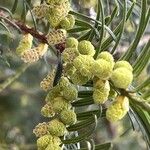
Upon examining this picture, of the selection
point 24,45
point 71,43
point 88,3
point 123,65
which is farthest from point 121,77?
point 88,3

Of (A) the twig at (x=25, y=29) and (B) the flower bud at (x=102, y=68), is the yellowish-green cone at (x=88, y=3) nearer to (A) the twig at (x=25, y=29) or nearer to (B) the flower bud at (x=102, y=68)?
(A) the twig at (x=25, y=29)

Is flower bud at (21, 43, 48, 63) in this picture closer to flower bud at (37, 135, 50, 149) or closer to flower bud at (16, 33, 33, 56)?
flower bud at (16, 33, 33, 56)

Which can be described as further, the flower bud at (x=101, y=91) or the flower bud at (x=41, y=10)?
the flower bud at (x=41, y=10)

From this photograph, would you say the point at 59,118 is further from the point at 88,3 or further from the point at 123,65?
the point at 88,3

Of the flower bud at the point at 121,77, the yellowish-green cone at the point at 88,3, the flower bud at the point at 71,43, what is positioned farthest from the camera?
the yellowish-green cone at the point at 88,3

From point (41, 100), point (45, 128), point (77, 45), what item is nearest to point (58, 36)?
point (77, 45)

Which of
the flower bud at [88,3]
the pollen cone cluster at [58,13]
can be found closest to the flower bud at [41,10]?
the pollen cone cluster at [58,13]
